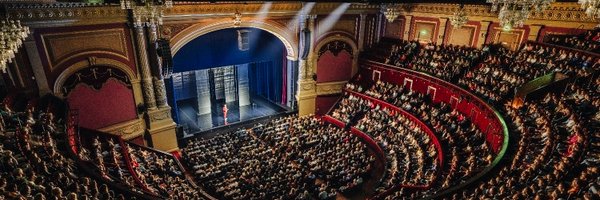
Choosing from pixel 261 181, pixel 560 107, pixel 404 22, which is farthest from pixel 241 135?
pixel 560 107

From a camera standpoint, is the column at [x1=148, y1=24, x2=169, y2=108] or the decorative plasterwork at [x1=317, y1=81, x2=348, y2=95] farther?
the decorative plasterwork at [x1=317, y1=81, x2=348, y2=95]

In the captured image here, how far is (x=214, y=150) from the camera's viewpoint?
14.7 m

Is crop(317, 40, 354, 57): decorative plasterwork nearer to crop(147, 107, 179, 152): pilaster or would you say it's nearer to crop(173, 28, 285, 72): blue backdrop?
crop(173, 28, 285, 72): blue backdrop

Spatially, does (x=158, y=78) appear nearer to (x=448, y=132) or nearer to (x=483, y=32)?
(x=448, y=132)

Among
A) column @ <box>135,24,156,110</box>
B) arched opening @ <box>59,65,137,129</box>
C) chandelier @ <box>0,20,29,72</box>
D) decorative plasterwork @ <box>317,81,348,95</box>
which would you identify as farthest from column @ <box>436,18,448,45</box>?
chandelier @ <box>0,20,29,72</box>

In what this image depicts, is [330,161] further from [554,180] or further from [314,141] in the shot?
[554,180]

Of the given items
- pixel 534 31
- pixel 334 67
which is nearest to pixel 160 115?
pixel 334 67

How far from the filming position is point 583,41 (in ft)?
39.8

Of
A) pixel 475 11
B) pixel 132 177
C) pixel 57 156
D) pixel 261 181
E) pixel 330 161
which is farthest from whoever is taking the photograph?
pixel 475 11

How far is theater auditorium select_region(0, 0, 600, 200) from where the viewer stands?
823 cm

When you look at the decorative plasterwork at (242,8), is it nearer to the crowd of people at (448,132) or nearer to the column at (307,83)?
the column at (307,83)

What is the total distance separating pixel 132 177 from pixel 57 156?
2.14 metres

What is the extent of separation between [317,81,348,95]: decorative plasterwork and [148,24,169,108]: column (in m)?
8.45

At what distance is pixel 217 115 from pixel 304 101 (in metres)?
5.10
